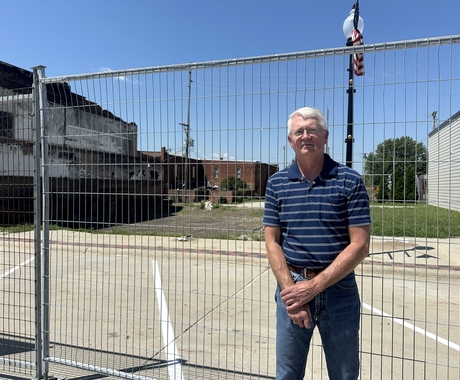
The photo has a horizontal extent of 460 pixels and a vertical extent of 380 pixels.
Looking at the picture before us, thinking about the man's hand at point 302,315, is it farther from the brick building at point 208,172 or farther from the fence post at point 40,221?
the fence post at point 40,221

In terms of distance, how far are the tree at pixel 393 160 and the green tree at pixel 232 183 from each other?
0.93m

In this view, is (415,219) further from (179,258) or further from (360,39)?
(179,258)

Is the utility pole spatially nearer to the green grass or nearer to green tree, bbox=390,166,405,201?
the green grass

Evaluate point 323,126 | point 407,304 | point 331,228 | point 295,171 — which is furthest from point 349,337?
point 407,304

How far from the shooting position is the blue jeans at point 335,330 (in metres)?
2.25

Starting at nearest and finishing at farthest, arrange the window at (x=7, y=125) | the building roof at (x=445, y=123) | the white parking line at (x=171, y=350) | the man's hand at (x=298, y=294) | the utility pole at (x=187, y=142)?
the man's hand at (x=298, y=294)
the building roof at (x=445, y=123)
the utility pole at (x=187, y=142)
the white parking line at (x=171, y=350)
the window at (x=7, y=125)

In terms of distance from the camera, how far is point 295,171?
→ 237cm

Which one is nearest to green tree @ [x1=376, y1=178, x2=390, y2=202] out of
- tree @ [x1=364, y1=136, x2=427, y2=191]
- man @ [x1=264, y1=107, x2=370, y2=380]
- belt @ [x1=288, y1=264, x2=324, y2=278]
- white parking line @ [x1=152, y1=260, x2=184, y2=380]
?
tree @ [x1=364, y1=136, x2=427, y2=191]

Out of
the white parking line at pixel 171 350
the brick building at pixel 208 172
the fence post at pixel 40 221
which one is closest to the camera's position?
the brick building at pixel 208 172

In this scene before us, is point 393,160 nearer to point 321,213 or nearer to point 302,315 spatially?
point 321,213

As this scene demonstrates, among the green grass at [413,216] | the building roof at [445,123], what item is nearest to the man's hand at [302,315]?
the green grass at [413,216]

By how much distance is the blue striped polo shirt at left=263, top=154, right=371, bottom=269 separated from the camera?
7.20 ft

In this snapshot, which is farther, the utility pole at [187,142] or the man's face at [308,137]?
the utility pole at [187,142]

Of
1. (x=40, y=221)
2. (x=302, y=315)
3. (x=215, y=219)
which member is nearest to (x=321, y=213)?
(x=302, y=315)
